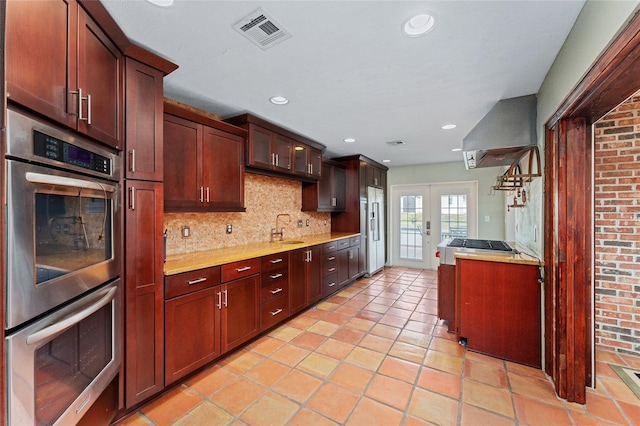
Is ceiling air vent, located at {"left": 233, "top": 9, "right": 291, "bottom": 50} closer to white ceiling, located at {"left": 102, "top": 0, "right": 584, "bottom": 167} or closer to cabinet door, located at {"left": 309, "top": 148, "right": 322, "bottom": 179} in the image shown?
white ceiling, located at {"left": 102, "top": 0, "right": 584, "bottom": 167}

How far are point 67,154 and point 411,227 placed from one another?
5.95 metres

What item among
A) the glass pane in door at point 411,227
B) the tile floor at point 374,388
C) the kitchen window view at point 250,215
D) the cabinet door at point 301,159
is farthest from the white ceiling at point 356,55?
the glass pane in door at point 411,227

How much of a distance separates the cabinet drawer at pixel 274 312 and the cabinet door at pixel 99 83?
1.96 m

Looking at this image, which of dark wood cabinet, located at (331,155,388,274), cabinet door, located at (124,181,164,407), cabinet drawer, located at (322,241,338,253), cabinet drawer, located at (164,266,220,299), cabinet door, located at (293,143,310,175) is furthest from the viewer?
dark wood cabinet, located at (331,155,388,274)

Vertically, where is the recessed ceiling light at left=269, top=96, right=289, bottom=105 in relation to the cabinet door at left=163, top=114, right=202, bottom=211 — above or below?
above

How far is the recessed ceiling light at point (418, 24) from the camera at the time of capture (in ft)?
4.68

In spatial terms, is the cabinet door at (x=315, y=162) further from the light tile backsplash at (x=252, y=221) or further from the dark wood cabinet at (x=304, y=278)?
the dark wood cabinet at (x=304, y=278)

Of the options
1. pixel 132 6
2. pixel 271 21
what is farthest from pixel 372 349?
pixel 132 6

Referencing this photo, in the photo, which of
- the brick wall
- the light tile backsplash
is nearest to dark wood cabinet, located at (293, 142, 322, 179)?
the light tile backsplash

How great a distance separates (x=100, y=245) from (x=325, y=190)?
3.37 m

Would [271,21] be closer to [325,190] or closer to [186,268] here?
[186,268]

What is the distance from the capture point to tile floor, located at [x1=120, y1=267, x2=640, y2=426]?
1.69m

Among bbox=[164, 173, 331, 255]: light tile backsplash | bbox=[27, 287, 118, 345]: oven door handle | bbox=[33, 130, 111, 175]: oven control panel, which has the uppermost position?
bbox=[33, 130, 111, 175]: oven control panel

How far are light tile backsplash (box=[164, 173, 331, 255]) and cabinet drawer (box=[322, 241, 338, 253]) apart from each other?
63 cm
